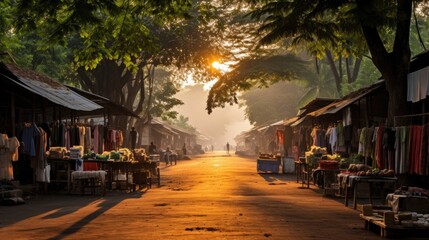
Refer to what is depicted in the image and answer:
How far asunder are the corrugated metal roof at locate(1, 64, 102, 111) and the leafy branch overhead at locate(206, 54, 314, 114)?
16171 millimetres

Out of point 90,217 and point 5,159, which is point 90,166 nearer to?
point 5,159

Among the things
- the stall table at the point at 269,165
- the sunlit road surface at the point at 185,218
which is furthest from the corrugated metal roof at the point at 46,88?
the stall table at the point at 269,165

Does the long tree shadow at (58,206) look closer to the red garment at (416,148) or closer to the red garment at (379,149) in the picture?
the red garment at (379,149)

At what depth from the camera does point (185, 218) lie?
11.7m

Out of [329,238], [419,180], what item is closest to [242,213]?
[329,238]

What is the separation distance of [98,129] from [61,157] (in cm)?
558

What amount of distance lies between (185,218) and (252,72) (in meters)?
25.5

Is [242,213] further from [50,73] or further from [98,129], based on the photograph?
[50,73]

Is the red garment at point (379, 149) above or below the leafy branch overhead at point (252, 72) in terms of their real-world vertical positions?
below

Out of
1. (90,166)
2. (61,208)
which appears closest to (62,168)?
(90,166)

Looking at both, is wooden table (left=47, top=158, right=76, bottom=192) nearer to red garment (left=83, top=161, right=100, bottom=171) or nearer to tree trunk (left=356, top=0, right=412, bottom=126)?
red garment (left=83, top=161, right=100, bottom=171)

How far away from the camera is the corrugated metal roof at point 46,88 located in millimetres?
17375

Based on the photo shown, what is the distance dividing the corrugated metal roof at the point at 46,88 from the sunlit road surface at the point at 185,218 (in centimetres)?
322

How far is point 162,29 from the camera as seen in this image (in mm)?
35812
